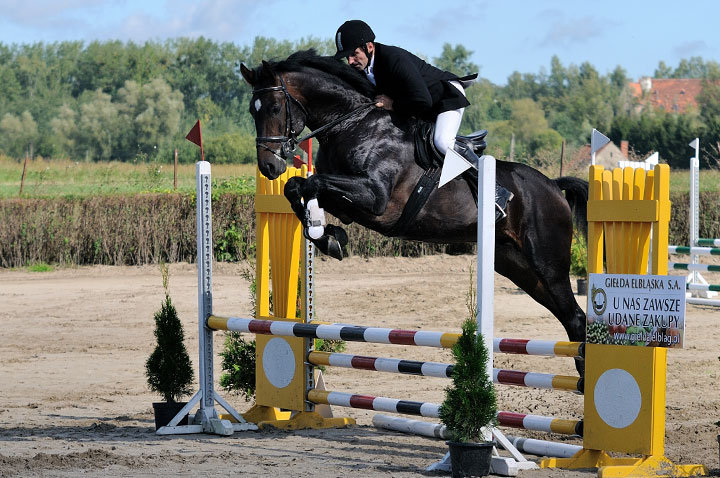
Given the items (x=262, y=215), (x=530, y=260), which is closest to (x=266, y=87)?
(x=262, y=215)

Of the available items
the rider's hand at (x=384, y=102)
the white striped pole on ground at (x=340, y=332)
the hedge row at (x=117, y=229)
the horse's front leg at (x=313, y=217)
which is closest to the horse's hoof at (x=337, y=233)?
the horse's front leg at (x=313, y=217)

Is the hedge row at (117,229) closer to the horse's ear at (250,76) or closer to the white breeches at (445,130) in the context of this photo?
the white breeches at (445,130)

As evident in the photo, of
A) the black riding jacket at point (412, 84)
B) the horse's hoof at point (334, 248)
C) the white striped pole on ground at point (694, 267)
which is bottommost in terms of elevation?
the white striped pole on ground at point (694, 267)

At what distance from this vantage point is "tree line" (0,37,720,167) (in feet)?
129

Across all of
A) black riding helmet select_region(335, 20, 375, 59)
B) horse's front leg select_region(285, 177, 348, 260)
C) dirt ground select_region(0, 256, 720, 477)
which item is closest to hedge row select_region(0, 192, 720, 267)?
dirt ground select_region(0, 256, 720, 477)

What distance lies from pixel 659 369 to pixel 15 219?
38.3 ft

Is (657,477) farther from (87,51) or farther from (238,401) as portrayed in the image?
(87,51)

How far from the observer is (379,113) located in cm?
505

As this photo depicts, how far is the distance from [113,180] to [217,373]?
46.3 ft

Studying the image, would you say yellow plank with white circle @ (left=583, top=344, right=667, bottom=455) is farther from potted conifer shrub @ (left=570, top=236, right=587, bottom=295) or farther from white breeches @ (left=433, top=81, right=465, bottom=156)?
potted conifer shrub @ (left=570, top=236, right=587, bottom=295)

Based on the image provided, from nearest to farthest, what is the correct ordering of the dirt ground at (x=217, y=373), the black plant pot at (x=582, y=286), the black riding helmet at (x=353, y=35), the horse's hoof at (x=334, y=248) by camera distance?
the dirt ground at (x=217, y=373) → the horse's hoof at (x=334, y=248) → the black riding helmet at (x=353, y=35) → the black plant pot at (x=582, y=286)

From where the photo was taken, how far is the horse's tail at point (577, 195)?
5.75 m

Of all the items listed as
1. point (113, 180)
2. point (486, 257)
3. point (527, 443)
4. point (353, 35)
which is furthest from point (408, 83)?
point (113, 180)

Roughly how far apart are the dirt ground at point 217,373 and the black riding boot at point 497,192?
49.3 inches
